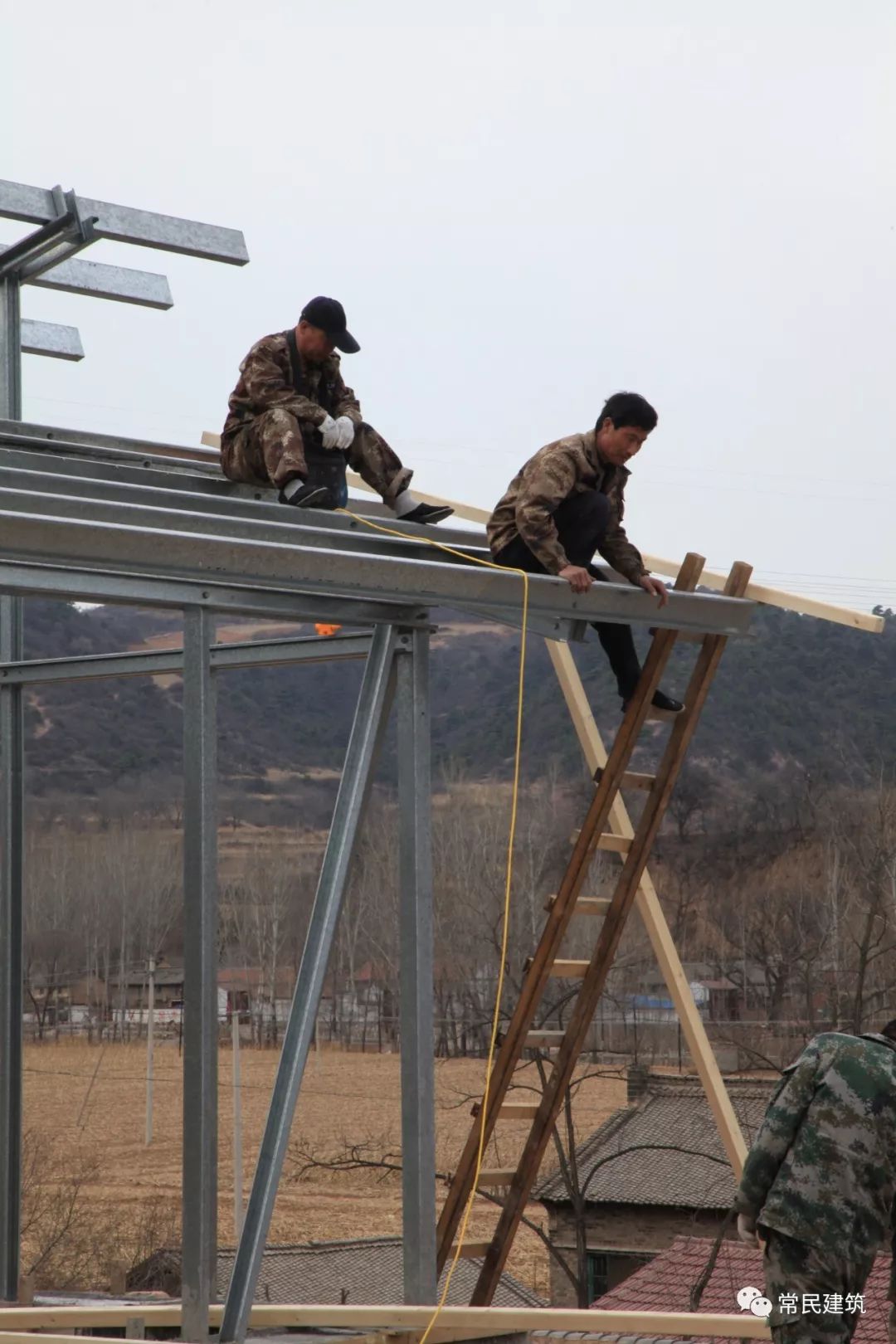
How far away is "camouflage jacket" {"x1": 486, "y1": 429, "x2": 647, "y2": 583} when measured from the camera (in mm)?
6406

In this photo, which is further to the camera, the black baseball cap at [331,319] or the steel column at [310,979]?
the black baseball cap at [331,319]

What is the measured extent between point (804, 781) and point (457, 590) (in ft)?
239

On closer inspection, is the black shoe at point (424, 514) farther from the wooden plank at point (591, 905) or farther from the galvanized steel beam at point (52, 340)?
the galvanized steel beam at point (52, 340)

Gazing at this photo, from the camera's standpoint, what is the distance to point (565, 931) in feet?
24.1

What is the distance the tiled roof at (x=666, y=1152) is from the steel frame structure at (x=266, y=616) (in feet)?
82.9

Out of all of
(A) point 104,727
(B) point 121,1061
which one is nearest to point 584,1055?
(B) point 121,1061

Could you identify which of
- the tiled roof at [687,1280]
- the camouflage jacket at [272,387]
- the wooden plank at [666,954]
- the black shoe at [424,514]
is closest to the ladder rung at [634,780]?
the wooden plank at [666,954]

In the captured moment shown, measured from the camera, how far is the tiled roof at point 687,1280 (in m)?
22.8

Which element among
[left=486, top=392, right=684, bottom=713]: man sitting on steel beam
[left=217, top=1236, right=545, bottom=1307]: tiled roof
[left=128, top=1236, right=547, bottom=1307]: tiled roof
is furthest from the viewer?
[left=217, top=1236, right=545, bottom=1307]: tiled roof

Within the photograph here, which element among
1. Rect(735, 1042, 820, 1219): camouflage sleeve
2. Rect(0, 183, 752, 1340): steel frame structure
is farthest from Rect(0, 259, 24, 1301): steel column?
Rect(735, 1042, 820, 1219): camouflage sleeve

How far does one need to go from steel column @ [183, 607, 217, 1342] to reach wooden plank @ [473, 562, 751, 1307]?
85.8 inches

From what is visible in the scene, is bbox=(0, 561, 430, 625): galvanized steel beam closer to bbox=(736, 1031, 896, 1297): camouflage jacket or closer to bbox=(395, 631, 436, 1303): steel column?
bbox=(395, 631, 436, 1303): steel column

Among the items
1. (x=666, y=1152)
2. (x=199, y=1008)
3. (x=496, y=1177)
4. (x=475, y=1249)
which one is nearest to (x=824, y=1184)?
(x=199, y=1008)

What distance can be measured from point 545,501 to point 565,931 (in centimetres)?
Answer: 192
